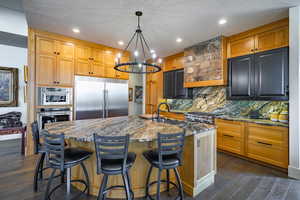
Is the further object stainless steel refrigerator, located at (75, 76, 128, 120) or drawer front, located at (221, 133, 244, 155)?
stainless steel refrigerator, located at (75, 76, 128, 120)

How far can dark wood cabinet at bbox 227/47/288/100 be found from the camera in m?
2.79

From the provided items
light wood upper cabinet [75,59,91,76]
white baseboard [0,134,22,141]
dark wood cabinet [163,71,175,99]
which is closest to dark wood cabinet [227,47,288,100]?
dark wood cabinet [163,71,175,99]

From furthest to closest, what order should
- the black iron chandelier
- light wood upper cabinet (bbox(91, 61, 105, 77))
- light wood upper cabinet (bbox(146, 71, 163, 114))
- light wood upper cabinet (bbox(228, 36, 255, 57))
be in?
light wood upper cabinet (bbox(146, 71, 163, 114)) < light wood upper cabinet (bbox(91, 61, 105, 77)) < light wood upper cabinet (bbox(228, 36, 255, 57)) < the black iron chandelier

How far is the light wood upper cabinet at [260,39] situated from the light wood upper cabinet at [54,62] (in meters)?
4.16

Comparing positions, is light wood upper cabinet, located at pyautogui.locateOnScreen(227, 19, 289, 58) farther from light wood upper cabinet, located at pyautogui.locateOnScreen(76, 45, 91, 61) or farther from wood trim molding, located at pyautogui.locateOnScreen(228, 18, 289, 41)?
light wood upper cabinet, located at pyautogui.locateOnScreen(76, 45, 91, 61)

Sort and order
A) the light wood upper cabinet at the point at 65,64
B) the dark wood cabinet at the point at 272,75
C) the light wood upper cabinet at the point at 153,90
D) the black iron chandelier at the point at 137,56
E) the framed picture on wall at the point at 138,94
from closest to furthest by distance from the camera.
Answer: the black iron chandelier at the point at 137,56, the dark wood cabinet at the point at 272,75, the light wood upper cabinet at the point at 65,64, the light wood upper cabinet at the point at 153,90, the framed picture on wall at the point at 138,94

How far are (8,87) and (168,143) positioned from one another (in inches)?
222

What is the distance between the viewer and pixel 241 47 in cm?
346

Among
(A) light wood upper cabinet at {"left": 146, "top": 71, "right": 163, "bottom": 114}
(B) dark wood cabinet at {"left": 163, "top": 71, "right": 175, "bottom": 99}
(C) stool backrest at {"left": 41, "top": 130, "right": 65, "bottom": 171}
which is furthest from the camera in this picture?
(A) light wood upper cabinet at {"left": 146, "top": 71, "right": 163, "bottom": 114}

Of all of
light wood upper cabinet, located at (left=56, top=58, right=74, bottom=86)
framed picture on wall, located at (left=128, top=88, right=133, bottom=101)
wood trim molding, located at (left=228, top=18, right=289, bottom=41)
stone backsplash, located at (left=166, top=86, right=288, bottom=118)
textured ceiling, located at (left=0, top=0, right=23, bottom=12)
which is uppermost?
textured ceiling, located at (left=0, top=0, right=23, bottom=12)

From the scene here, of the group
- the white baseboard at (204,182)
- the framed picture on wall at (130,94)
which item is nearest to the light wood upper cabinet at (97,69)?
the framed picture on wall at (130,94)

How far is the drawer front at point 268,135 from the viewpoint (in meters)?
2.63

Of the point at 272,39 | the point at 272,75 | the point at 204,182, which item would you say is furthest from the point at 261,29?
the point at 204,182

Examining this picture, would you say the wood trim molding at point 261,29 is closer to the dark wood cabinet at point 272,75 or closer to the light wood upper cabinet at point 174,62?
the dark wood cabinet at point 272,75
